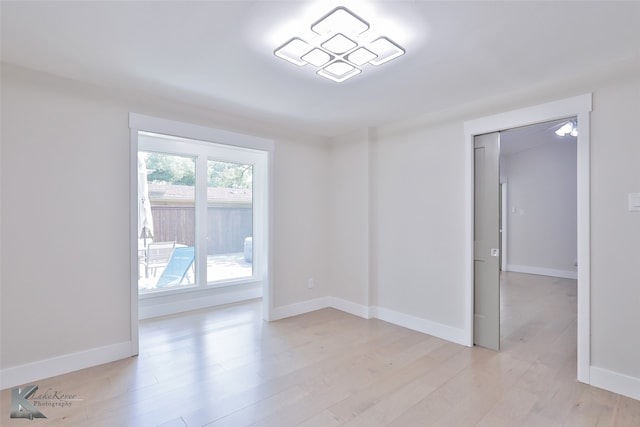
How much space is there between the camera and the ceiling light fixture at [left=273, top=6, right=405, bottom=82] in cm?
181

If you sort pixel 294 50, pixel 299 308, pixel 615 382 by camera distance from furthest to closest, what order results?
pixel 299 308 → pixel 615 382 → pixel 294 50

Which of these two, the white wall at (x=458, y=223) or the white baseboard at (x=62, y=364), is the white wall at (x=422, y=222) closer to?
the white wall at (x=458, y=223)

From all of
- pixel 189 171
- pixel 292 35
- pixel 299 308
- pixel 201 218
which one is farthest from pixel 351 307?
pixel 292 35

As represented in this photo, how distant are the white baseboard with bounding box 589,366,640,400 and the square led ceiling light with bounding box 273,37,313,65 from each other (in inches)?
123

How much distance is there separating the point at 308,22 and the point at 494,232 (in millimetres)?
2483

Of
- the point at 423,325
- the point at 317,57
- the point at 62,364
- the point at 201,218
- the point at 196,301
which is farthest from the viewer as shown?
the point at 201,218

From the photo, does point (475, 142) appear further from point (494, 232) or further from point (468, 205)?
point (494, 232)

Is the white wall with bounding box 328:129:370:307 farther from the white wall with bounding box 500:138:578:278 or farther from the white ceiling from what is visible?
the white wall with bounding box 500:138:578:278

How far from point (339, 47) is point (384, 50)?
1.02ft

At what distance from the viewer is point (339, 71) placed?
95.1 inches
